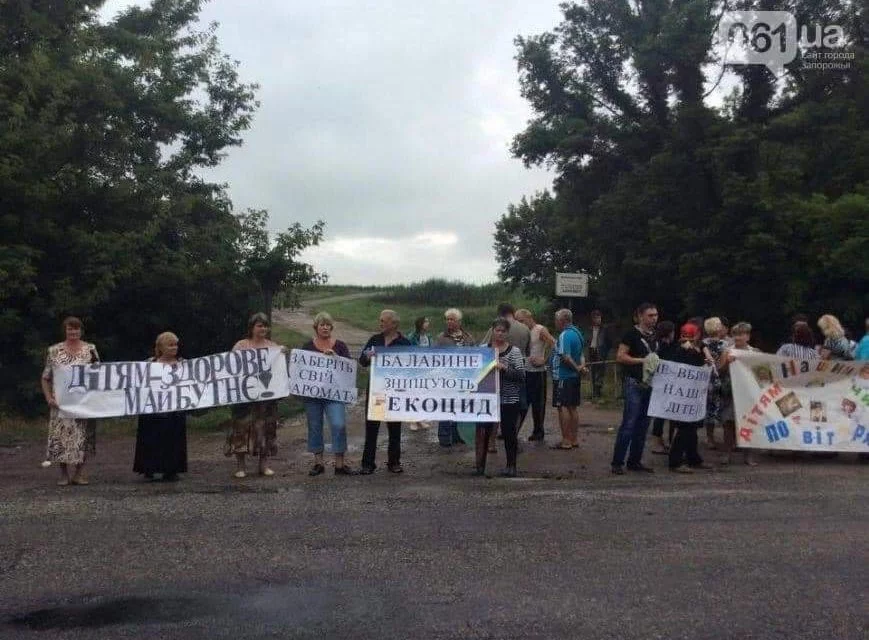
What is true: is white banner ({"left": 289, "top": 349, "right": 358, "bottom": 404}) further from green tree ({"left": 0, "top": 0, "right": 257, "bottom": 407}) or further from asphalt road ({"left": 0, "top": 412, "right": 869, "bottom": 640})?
green tree ({"left": 0, "top": 0, "right": 257, "bottom": 407})

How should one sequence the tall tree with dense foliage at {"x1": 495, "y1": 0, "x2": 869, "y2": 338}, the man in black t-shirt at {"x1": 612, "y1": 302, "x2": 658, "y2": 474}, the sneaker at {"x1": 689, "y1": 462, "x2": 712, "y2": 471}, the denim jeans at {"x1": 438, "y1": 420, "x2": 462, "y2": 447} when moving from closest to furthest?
the man in black t-shirt at {"x1": 612, "y1": 302, "x2": 658, "y2": 474}
the sneaker at {"x1": 689, "y1": 462, "x2": 712, "y2": 471}
the denim jeans at {"x1": 438, "y1": 420, "x2": 462, "y2": 447}
the tall tree with dense foliage at {"x1": 495, "y1": 0, "x2": 869, "y2": 338}

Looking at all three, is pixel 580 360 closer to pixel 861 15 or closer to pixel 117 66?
pixel 117 66

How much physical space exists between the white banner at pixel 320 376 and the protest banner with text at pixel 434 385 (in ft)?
0.94

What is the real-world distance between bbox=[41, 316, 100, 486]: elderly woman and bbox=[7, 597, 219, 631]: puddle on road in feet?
15.4

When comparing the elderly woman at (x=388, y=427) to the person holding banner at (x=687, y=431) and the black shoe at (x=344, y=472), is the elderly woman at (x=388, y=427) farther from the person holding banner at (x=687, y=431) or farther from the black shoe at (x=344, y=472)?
the person holding banner at (x=687, y=431)

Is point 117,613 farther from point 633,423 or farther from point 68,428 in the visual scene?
point 633,423

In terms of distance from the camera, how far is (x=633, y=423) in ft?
36.7

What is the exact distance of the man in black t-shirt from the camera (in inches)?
440

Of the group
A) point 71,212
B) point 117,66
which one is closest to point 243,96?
point 117,66

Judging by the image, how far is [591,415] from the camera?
17812 millimetres

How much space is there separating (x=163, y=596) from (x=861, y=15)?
26.9 m

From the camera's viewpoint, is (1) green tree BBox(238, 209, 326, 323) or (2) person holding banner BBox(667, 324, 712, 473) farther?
(1) green tree BBox(238, 209, 326, 323)

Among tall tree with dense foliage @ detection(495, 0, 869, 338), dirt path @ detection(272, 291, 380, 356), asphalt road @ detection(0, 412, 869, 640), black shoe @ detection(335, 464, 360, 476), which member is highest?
tall tree with dense foliage @ detection(495, 0, 869, 338)

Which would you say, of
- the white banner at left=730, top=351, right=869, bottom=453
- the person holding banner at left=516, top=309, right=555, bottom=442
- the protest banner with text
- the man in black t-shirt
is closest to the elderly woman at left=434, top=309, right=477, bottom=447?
the protest banner with text
